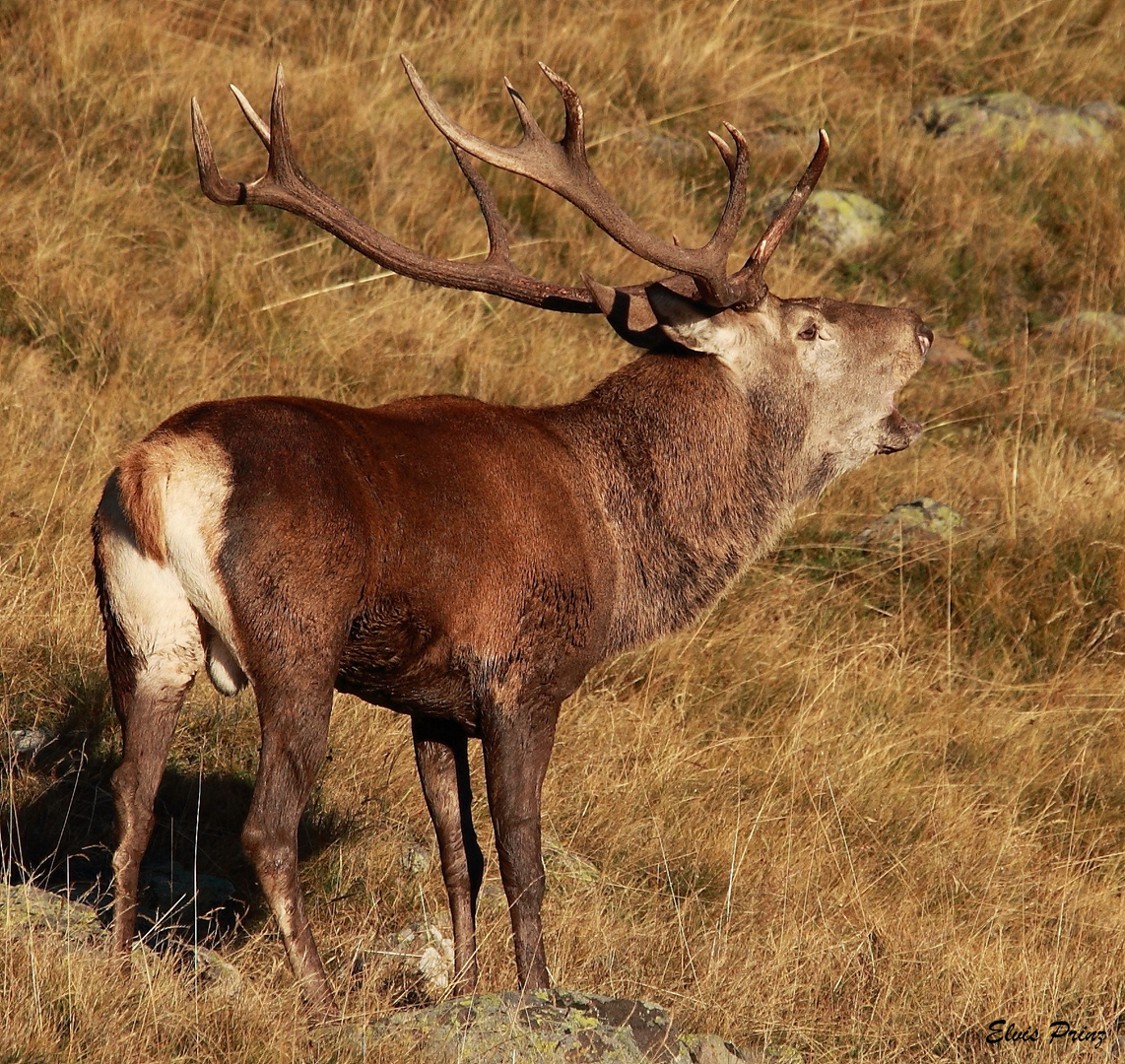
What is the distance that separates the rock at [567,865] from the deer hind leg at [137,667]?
54.6 inches

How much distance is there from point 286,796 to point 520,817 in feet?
2.25

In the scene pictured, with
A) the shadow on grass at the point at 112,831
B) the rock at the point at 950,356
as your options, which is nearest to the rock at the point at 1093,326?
the rock at the point at 950,356

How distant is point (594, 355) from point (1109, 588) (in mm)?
2508

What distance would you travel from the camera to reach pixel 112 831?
425 centimetres

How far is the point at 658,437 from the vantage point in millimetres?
4465

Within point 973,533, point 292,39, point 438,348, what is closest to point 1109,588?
point 973,533

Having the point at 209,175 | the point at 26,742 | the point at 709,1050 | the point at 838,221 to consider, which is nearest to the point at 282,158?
the point at 209,175

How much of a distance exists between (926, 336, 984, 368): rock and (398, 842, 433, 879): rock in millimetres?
4390

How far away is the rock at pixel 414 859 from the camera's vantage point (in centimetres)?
457

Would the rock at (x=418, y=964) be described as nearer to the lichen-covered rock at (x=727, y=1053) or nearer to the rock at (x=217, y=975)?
the rock at (x=217, y=975)

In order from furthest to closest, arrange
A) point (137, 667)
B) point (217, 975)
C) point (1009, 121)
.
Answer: point (1009, 121) < point (217, 975) < point (137, 667)

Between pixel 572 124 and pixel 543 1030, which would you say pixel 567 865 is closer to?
pixel 543 1030

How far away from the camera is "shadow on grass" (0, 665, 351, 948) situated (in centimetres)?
418

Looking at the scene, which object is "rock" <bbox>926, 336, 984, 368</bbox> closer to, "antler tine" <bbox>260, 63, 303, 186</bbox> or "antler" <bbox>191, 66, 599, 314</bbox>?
"antler" <bbox>191, 66, 599, 314</bbox>
